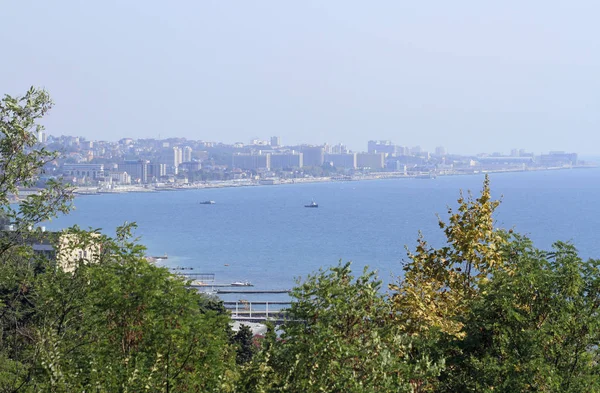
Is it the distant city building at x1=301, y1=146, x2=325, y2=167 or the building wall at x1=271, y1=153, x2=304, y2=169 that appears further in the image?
the distant city building at x1=301, y1=146, x2=325, y2=167

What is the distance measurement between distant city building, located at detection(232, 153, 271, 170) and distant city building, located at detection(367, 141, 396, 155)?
3931 cm

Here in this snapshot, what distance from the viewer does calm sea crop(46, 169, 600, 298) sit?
131ft

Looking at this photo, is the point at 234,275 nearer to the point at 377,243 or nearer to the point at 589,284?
the point at 377,243

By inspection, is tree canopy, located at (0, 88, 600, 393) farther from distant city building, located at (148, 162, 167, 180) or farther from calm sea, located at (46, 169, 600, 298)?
distant city building, located at (148, 162, 167, 180)

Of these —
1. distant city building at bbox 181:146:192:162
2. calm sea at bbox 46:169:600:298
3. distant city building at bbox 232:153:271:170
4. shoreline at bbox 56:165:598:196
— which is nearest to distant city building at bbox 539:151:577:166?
shoreline at bbox 56:165:598:196

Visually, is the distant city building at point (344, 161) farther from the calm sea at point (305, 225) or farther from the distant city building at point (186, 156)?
the calm sea at point (305, 225)

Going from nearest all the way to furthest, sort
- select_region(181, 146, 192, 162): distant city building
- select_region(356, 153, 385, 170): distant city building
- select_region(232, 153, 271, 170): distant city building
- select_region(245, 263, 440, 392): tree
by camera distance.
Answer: select_region(245, 263, 440, 392): tree → select_region(232, 153, 271, 170): distant city building → select_region(181, 146, 192, 162): distant city building → select_region(356, 153, 385, 170): distant city building

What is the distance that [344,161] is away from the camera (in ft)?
495

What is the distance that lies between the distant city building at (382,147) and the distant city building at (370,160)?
86.4 feet

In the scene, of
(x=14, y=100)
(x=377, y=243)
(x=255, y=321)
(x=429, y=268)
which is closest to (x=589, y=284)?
(x=429, y=268)

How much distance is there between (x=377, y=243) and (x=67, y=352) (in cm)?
4029

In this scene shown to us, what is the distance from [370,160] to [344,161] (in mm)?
4669

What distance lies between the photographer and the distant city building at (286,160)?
148m

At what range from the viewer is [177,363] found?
154 inches
